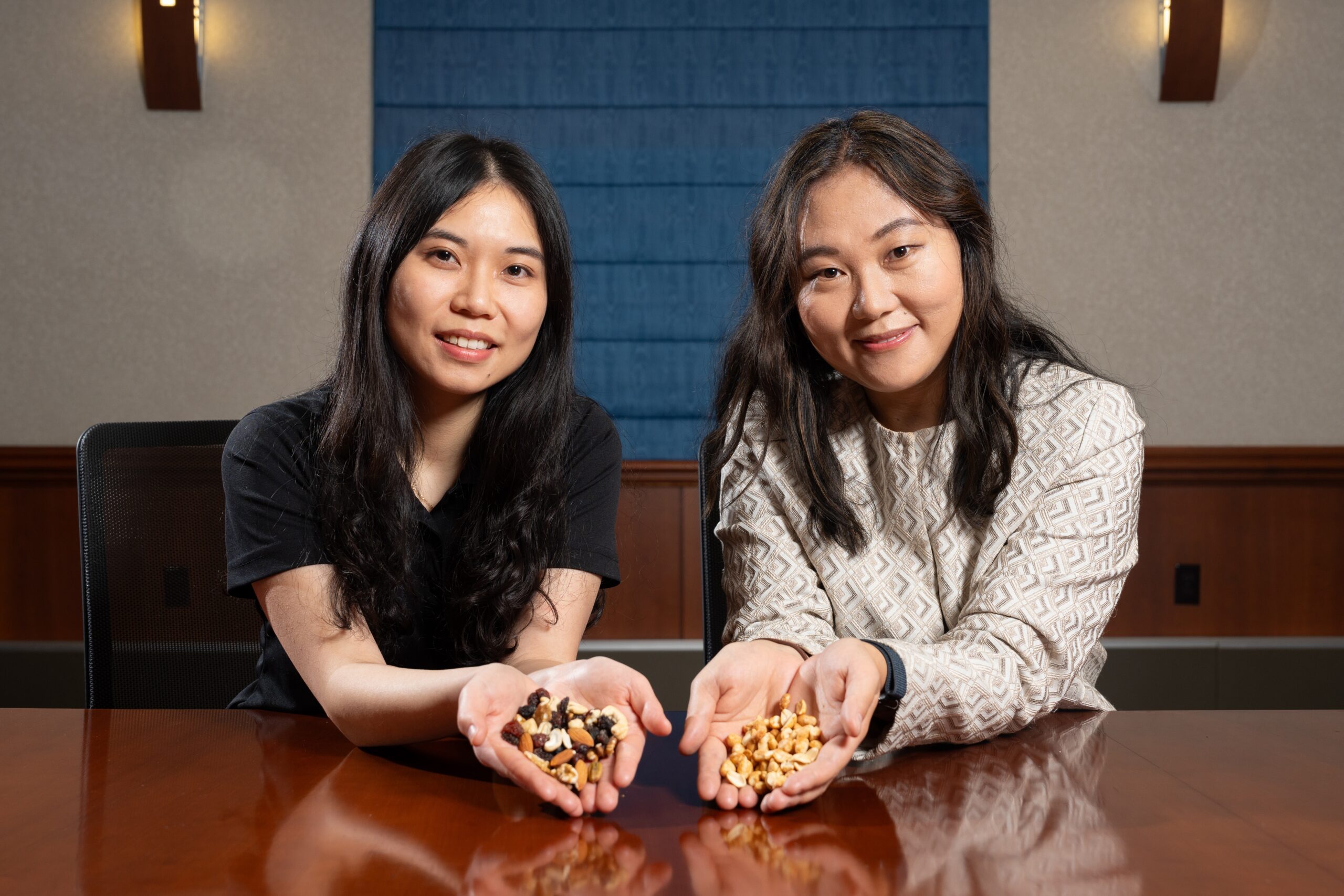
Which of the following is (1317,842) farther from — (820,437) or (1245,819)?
(820,437)

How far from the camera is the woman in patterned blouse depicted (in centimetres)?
120

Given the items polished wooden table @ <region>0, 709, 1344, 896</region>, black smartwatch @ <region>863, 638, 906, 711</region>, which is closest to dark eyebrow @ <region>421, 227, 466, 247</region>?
polished wooden table @ <region>0, 709, 1344, 896</region>

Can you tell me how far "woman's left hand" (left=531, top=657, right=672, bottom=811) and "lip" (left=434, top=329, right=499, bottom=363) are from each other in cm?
43

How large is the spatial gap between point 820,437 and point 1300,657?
294 centimetres

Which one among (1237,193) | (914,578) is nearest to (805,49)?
(1237,193)

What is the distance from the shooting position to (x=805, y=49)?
3.81 meters

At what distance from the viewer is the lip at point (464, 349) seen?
1292 millimetres

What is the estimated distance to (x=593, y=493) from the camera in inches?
56.1

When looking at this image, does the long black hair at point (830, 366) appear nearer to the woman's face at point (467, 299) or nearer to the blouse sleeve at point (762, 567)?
the blouse sleeve at point (762, 567)

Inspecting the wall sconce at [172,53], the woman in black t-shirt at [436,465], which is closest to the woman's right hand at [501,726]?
the woman in black t-shirt at [436,465]

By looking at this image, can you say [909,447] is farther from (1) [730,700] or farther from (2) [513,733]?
(2) [513,733]

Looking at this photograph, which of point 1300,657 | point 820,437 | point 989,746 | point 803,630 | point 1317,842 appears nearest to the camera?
point 1317,842

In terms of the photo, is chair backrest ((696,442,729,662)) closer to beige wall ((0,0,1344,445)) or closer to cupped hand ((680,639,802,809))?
cupped hand ((680,639,802,809))

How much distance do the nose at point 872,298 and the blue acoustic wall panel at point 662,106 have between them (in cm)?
252
